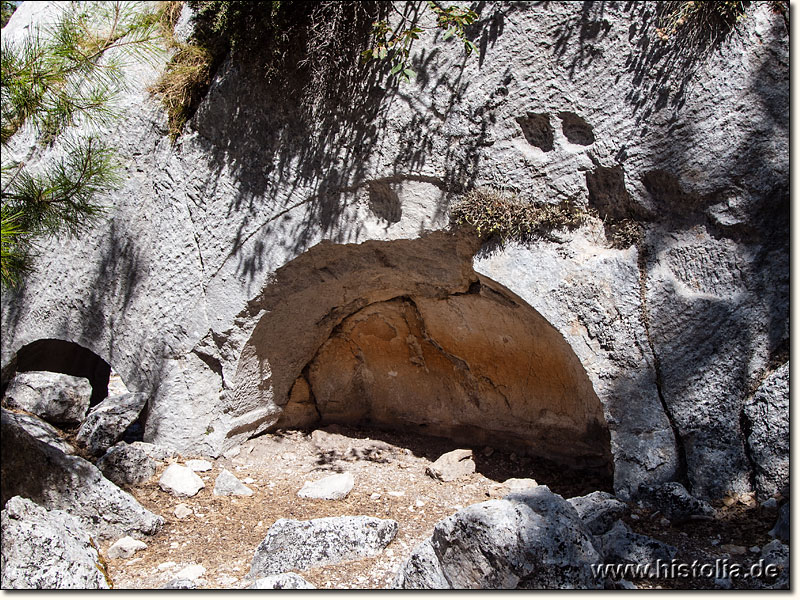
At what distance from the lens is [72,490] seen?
3314mm

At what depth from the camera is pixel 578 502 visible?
300 centimetres

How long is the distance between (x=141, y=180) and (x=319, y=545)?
255 centimetres

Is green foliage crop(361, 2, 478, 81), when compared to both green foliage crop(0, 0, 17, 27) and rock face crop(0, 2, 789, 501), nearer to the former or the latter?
rock face crop(0, 2, 789, 501)

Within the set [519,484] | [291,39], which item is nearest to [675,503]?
[519,484]

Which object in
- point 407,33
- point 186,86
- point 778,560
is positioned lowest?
point 778,560

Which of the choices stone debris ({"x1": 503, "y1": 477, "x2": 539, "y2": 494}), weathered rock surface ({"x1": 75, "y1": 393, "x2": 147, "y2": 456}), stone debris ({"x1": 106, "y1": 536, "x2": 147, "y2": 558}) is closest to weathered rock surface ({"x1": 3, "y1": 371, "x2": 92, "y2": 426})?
weathered rock surface ({"x1": 75, "y1": 393, "x2": 147, "y2": 456})

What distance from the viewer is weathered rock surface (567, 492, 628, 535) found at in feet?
9.18

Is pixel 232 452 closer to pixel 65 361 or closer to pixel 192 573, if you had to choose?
pixel 192 573

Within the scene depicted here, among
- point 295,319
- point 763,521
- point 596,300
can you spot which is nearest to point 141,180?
point 295,319

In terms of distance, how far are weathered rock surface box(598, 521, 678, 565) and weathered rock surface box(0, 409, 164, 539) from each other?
204 centimetres

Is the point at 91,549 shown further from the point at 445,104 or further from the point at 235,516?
the point at 445,104

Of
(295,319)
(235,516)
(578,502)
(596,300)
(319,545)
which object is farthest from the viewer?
(295,319)

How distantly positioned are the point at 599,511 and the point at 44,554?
7.09 feet

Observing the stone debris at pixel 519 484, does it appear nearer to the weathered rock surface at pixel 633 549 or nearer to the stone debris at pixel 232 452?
the weathered rock surface at pixel 633 549
